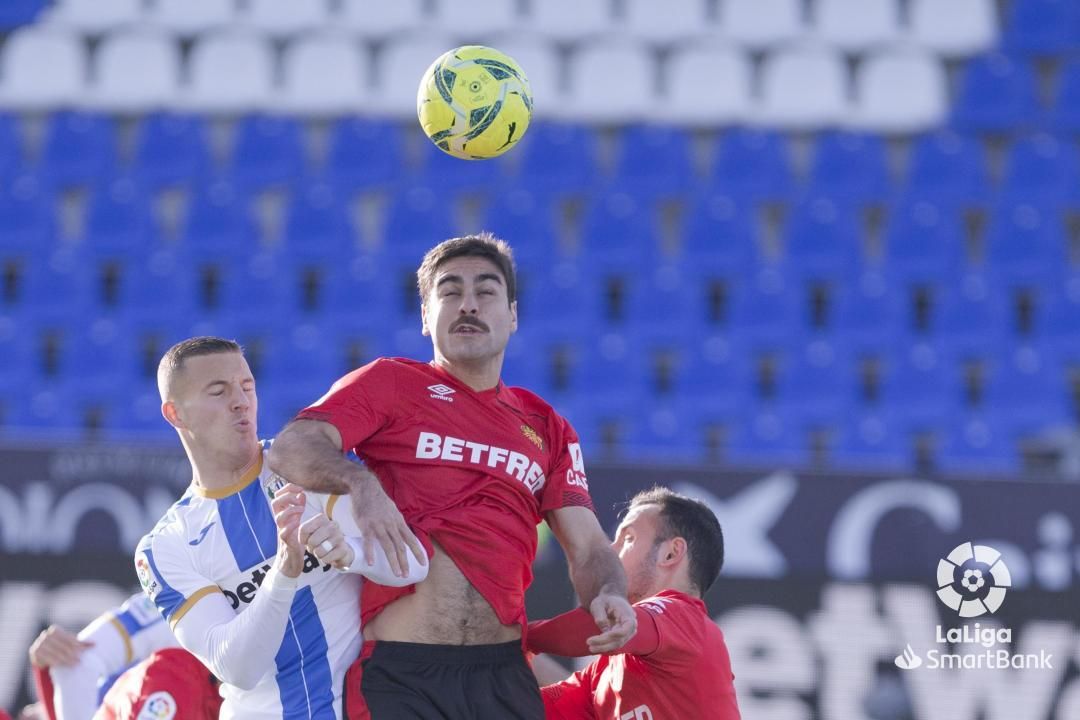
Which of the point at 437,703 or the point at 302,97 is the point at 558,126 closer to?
the point at 302,97

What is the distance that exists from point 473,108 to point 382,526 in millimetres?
1695

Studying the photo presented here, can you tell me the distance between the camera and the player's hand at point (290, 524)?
3.69 metres

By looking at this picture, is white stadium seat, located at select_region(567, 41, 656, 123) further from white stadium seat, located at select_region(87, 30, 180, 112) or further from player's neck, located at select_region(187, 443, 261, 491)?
player's neck, located at select_region(187, 443, 261, 491)

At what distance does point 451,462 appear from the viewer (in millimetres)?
4270

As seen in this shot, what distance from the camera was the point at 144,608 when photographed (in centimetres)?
548

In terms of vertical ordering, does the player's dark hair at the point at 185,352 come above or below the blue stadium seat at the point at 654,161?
below

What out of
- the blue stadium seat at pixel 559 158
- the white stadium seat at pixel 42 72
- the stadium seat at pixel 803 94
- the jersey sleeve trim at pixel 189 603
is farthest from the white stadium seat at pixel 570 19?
the jersey sleeve trim at pixel 189 603

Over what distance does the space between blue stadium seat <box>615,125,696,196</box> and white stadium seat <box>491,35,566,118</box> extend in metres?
0.80

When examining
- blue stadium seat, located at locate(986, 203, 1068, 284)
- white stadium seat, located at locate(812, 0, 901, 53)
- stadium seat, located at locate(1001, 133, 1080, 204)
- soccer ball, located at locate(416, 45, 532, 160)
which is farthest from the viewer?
white stadium seat, located at locate(812, 0, 901, 53)

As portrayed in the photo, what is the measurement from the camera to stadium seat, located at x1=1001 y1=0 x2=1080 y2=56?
45.9 ft

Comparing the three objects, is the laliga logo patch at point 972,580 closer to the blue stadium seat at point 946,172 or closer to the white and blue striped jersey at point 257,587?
the white and blue striped jersey at point 257,587

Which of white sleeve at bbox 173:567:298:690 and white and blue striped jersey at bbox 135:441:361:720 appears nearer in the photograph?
white sleeve at bbox 173:567:298:690

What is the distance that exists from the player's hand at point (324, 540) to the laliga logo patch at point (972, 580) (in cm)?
447

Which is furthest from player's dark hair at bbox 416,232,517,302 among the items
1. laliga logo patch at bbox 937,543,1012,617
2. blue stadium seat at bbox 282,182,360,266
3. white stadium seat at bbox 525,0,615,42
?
white stadium seat at bbox 525,0,615,42
